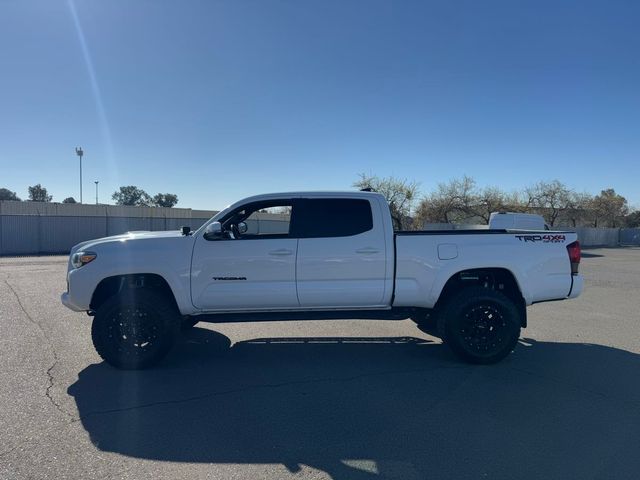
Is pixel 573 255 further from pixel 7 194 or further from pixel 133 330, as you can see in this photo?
pixel 7 194

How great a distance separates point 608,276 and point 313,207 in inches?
634

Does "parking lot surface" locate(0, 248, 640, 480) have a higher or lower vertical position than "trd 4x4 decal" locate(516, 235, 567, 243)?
lower

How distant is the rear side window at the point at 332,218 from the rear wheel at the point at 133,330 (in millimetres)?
1932

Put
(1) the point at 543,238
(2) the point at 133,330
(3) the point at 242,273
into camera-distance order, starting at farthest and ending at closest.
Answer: (1) the point at 543,238
(3) the point at 242,273
(2) the point at 133,330

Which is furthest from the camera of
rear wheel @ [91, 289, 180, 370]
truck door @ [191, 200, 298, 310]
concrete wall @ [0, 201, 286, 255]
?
concrete wall @ [0, 201, 286, 255]

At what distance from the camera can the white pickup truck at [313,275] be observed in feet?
18.4

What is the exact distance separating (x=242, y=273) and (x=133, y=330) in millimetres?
1462

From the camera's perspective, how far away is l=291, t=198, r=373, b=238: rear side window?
5.88 meters

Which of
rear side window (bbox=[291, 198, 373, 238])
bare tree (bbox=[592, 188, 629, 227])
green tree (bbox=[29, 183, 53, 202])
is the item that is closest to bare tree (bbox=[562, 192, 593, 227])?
bare tree (bbox=[592, 188, 629, 227])

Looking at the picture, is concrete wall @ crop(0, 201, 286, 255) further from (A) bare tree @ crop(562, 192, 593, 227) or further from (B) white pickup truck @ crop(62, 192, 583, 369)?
(A) bare tree @ crop(562, 192, 593, 227)

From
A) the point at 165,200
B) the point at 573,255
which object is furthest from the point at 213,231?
the point at 165,200

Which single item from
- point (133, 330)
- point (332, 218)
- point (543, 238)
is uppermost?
point (332, 218)

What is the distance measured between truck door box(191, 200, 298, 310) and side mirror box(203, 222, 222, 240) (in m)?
0.04

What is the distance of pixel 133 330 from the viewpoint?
5.61 meters
